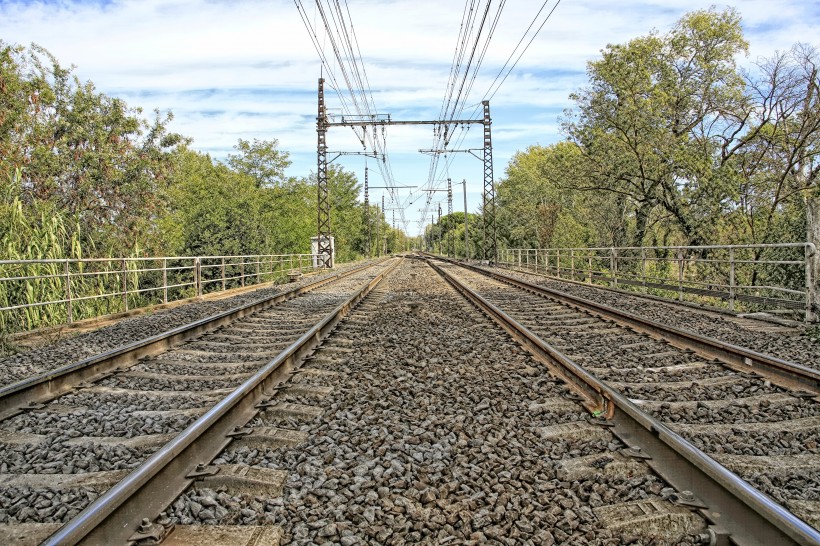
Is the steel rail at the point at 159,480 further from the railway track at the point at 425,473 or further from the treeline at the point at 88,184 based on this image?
the treeline at the point at 88,184

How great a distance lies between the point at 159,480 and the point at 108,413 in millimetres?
1835

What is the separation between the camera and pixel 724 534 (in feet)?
7.91

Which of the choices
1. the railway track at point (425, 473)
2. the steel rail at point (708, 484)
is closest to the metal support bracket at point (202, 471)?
the railway track at point (425, 473)

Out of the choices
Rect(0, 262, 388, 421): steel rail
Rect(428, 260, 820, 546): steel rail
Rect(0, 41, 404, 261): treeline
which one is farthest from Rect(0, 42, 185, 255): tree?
Rect(428, 260, 820, 546): steel rail

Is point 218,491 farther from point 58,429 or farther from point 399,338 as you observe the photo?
point 399,338

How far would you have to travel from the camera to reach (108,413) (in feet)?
14.5

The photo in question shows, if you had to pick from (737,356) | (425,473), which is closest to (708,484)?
(425,473)

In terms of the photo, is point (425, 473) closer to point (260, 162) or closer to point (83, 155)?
point (83, 155)

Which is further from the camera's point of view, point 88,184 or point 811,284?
point 88,184

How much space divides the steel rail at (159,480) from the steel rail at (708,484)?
252 cm

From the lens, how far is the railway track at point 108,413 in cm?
289

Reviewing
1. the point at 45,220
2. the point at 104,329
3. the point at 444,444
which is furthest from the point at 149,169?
the point at 444,444

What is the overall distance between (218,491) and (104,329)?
7461 millimetres

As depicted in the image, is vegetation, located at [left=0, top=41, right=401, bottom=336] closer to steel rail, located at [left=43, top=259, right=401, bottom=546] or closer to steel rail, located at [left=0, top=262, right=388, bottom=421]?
steel rail, located at [left=0, top=262, right=388, bottom=421]
